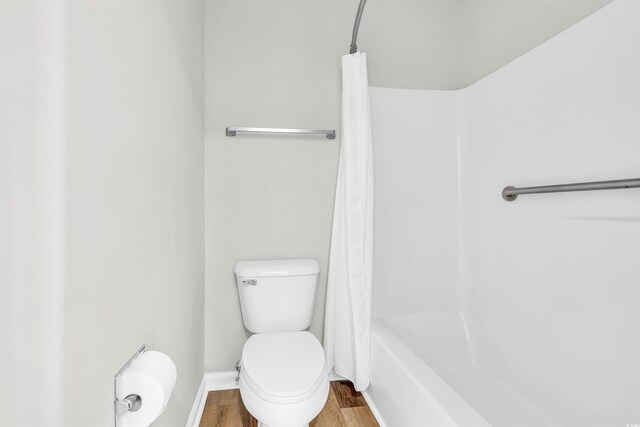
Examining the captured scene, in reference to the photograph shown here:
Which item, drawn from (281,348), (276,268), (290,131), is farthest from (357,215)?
(281,348)

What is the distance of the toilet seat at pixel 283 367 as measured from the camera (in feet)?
3.33

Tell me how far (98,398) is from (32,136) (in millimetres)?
467

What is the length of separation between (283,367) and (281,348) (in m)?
0.13

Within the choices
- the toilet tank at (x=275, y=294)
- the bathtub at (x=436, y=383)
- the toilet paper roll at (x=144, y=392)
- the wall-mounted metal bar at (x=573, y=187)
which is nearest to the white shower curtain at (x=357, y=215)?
the bathtub at (x=436, y=383)

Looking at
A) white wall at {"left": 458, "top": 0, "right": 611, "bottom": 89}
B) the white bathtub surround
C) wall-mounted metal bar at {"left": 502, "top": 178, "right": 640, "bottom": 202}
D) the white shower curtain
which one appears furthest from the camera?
the white shower curtain

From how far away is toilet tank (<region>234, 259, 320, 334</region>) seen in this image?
1484mm

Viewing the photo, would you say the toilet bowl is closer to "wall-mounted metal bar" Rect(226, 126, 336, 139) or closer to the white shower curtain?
the white shower curtain

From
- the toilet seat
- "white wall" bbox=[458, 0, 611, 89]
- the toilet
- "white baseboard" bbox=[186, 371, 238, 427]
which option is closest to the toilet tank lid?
the toilet

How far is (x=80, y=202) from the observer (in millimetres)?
523

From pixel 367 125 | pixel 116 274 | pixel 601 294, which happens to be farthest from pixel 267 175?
pixel 601 294

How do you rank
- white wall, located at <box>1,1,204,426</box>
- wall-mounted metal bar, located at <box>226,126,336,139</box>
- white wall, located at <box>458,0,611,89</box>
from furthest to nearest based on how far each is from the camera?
wall-mounted metal bar, located at <box>226,126,336,139</box> → white wall, located at <box>458,0,611,89</box> → white wall, located at <box>1,1,204,426</box>

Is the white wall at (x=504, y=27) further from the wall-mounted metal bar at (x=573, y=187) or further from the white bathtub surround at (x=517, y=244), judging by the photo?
the wall-mounted metal bar at (x=573, y=187)

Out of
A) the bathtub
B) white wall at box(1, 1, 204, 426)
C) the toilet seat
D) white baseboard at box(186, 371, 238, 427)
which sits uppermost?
white wall at box(1, 1, 204, 426)

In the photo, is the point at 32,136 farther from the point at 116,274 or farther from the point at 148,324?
the point at 148,324
